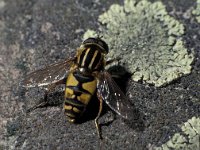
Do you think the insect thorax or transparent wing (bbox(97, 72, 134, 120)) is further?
the insect thorax

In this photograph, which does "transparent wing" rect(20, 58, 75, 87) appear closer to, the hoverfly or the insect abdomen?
the hoverfly

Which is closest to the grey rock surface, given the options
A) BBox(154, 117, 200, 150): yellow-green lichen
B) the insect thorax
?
BBox(154, 117, 200, 150): yellow-green lichen

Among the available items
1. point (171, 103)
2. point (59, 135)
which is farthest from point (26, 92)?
point (171, 103)

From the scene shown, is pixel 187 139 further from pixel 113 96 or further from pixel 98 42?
pixel 98 42

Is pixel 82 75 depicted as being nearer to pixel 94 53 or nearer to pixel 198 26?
pixel 94 53

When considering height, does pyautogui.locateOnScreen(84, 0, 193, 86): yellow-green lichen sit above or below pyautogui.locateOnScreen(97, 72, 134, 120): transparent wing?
above

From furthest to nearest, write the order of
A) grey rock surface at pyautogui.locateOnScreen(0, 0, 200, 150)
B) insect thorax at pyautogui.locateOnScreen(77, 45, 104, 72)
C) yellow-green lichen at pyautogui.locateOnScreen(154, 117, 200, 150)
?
insect thorax at pyautogui.locateOnScreen(77, 45, 104, 72)
grey rock surface at pyautogui.locateOnScreen(0, 0, 200, 150)
yellow-green lichen at pyautogui.locateOnScreen(154, 117, 200, 150)
